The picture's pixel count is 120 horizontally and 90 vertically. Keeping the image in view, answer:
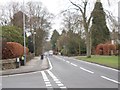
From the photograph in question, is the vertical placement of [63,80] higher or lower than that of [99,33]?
lower

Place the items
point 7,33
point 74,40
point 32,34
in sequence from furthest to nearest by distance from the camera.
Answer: point 74,40
point 32,34
point 7,33

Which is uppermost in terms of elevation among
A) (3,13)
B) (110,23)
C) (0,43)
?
(3,13)

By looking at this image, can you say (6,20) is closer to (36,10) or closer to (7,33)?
(36,10)

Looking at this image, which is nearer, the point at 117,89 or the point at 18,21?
the point at 117,89

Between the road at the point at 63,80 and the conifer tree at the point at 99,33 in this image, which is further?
the conifer tree at the point at 99,33

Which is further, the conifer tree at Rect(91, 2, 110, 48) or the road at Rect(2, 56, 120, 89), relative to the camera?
the conifer tree at Rect(91, 2, 110, 48)

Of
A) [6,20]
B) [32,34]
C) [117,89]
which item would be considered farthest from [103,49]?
[117,89]

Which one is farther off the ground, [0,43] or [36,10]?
[36,10]

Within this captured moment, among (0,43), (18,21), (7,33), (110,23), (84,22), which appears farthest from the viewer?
(18,21)

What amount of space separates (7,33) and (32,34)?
40267 mm

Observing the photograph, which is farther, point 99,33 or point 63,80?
point 99,33

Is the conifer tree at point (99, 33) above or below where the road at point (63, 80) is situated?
above

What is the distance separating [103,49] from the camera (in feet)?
298

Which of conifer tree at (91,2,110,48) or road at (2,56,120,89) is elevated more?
conifer tree at (91,2,110,48)
